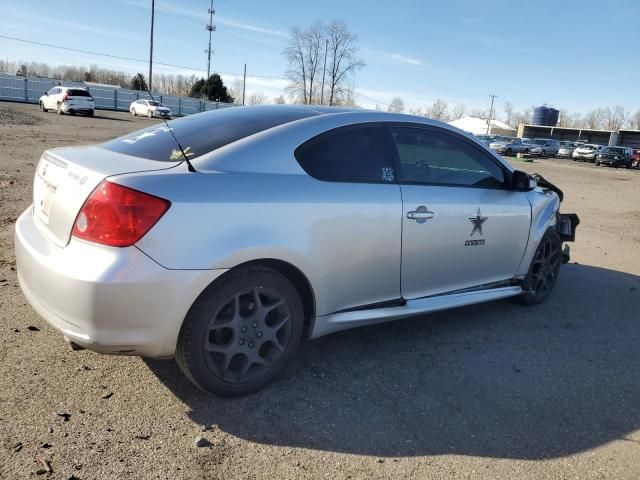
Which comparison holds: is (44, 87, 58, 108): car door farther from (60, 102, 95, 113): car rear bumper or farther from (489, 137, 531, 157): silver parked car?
(489, 137, 531, 157): silver parked car

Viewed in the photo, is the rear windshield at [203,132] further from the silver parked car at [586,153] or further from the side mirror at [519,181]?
the silver parked car at [586,153]

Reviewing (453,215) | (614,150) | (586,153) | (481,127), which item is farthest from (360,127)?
(481,127)

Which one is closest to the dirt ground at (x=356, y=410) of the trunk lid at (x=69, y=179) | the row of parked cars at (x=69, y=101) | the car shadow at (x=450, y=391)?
the car shadow at (x=450, y=391)

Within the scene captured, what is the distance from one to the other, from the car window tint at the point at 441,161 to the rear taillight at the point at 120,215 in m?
1.69

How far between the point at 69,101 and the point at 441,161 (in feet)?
114

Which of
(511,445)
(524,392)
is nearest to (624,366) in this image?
(524,392)

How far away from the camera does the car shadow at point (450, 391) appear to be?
270 centimetres

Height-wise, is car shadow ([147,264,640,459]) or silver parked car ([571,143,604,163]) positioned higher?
silver parked car ([571,143,604,163])

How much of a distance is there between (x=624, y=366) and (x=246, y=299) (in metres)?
2.81

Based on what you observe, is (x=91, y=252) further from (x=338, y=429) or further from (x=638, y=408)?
(x=638, y=408)

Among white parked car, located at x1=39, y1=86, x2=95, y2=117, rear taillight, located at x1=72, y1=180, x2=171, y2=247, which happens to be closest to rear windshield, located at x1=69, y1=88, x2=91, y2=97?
white parked car, located at x1=39, y1=86, x2=95, y2=117

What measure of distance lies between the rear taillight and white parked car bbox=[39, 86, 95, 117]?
35.1 meters

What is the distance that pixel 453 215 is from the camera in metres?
3.66

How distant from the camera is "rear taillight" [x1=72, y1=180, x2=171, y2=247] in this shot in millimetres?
2430
